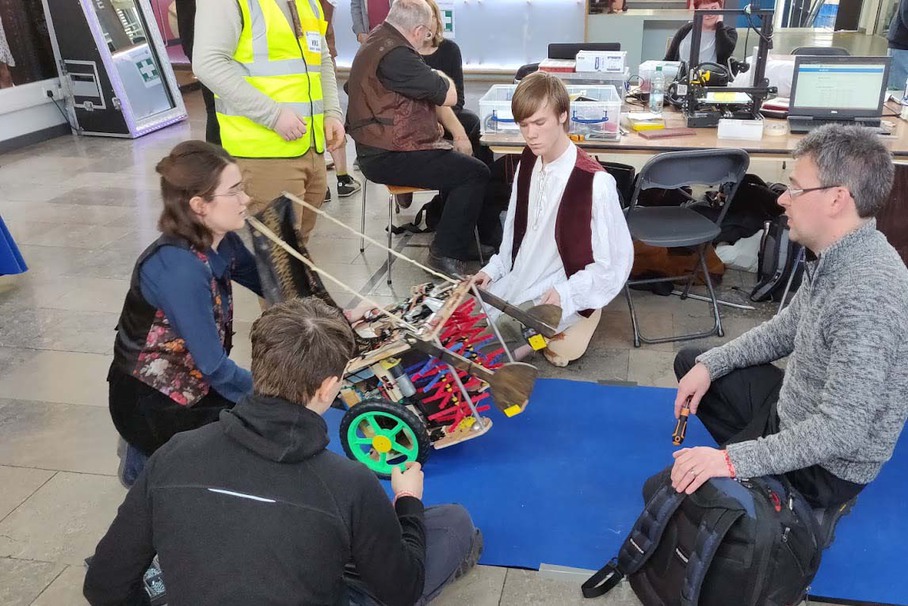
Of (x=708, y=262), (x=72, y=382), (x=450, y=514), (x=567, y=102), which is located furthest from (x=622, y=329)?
(x=72, y=382)

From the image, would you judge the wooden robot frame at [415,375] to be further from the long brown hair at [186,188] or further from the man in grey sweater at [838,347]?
the man in grey sweater at [838,347]

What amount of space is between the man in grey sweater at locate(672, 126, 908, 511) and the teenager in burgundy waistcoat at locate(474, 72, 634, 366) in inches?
39.6

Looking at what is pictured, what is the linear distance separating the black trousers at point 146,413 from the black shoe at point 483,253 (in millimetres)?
2215

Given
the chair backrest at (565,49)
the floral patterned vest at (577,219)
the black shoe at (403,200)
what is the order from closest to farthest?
1. the floral patterned vest at (577,219)
2. the black shoe at (403,200)
3. the chair backrest at (565,49)

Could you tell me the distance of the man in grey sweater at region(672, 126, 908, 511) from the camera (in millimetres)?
1688

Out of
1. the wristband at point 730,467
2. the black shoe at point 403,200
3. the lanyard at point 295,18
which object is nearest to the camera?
the wristband at point 730,467

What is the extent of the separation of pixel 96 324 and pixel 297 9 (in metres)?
1.70

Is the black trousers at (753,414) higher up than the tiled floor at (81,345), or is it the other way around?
the black trousers at (753,414)

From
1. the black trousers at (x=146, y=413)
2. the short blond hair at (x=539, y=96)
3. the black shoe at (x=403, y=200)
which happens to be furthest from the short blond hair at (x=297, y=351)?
the black shoe at (x=403, y=200)

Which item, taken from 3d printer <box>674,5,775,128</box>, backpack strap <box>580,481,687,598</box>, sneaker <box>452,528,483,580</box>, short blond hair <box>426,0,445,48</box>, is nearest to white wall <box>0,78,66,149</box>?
short blond hair <box>426,0,445,48</box>

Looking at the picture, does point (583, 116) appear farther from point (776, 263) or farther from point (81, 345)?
point (81, 345)

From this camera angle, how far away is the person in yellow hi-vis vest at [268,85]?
293 cm

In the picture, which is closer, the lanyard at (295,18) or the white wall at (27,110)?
the lanyard at (295,18)

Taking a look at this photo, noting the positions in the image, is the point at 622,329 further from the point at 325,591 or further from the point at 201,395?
the point at 325,591
